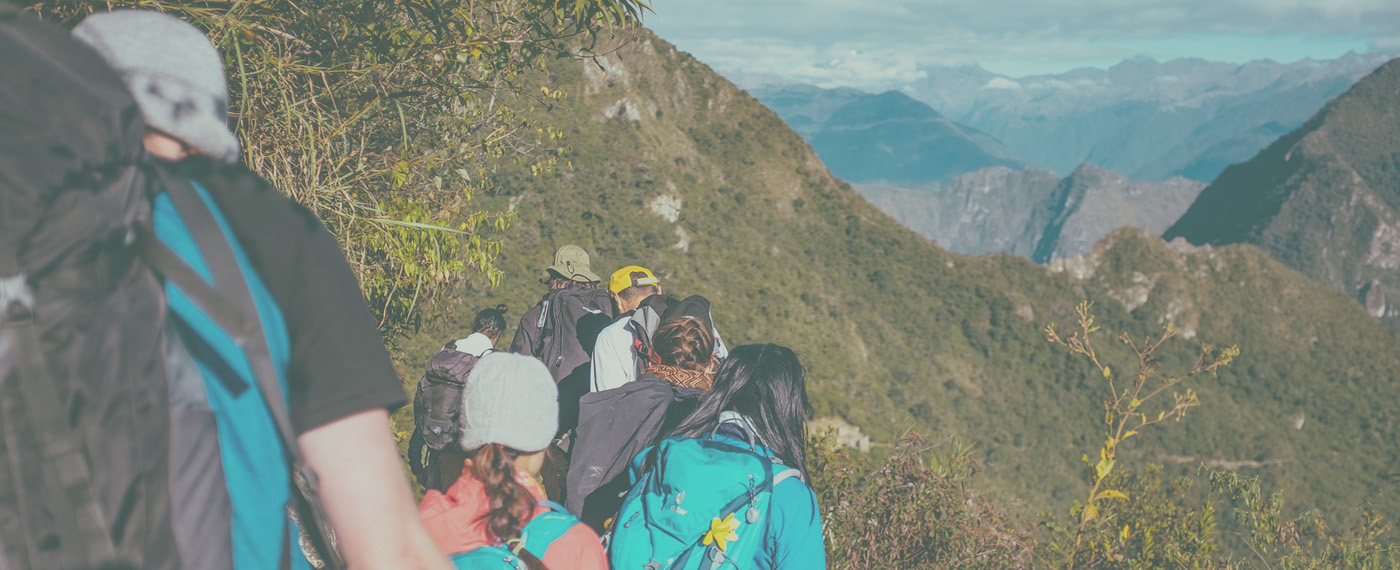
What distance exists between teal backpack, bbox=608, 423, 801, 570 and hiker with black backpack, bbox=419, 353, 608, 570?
1.05ft

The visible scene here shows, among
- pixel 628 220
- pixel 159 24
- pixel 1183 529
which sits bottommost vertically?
pixel 628 220

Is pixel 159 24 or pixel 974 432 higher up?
pixel 159 24

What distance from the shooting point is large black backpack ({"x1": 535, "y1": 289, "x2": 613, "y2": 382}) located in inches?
185

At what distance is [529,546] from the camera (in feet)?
6.98

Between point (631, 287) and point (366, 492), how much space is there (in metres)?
3.58

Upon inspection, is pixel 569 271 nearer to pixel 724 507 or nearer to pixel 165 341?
pixel 724 507

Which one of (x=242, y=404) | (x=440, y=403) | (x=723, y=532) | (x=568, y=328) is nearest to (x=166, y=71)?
(x=242, y=404)

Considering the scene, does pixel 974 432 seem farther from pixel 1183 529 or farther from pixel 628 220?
pixel 1183 529

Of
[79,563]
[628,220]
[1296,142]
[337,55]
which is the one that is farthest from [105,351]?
[1296,142]

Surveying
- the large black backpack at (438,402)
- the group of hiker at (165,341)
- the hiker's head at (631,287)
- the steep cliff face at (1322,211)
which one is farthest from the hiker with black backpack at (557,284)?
the steep cliff face at (1322,211)

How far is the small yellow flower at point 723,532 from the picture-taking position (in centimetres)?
239

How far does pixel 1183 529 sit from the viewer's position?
16.1ft

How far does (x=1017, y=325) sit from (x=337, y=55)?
2312 inches

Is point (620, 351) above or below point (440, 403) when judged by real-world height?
above
